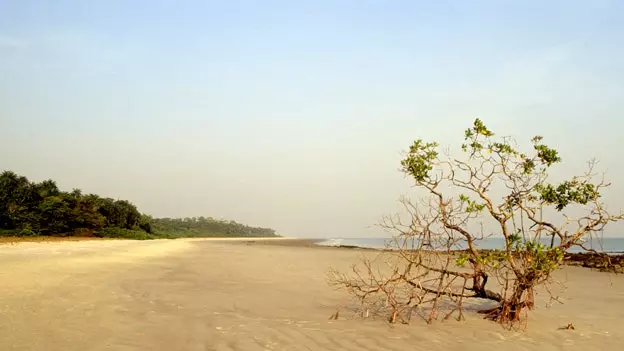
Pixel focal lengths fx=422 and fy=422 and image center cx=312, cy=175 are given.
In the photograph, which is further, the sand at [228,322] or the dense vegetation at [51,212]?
the dense vegetation at [51,212]

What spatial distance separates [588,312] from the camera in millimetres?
9773

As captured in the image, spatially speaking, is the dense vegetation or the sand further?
the dense vegetation

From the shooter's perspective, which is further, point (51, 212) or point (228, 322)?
point (51, 212)

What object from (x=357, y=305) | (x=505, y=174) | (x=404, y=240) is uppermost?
(x=505, y=174)

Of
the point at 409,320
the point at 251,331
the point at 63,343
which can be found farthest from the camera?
the point at 409,320

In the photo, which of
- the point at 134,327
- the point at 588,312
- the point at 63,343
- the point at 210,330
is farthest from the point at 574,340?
the point at 63,343

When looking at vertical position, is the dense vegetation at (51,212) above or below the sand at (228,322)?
above

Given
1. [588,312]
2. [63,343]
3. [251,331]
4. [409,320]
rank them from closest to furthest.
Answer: [63,343] < [251,331] < [409,320] < [588,312]

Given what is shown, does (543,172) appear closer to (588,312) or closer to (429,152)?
(429,152)

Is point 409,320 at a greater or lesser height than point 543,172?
lesser

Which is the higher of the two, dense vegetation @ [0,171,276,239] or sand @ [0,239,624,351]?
dense vegetation @ [0,171,276,239]

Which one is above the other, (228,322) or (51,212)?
(51,212)

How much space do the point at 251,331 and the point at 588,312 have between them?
8012 millimetres

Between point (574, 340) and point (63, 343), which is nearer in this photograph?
point (63, 343)
